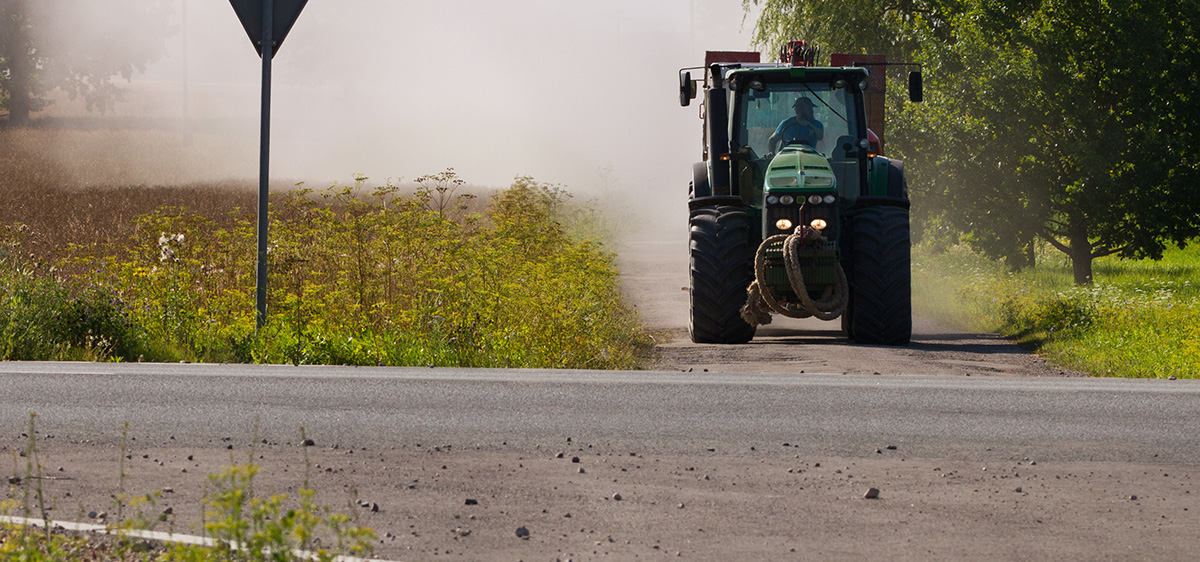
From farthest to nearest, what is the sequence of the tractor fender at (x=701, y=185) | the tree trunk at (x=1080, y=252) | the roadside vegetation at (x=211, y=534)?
the tree trunk at (x=1080, y=252) < the tractor fender at (x=701, y=185) < the roadside vegetation at (x=211, y=534)

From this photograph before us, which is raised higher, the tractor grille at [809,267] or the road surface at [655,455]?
the tractor grille at [809,267]

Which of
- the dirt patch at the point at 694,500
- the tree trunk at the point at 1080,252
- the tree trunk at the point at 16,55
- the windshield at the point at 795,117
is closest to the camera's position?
the dirt patch at the point at 694,500

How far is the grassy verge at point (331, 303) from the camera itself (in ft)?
37.6

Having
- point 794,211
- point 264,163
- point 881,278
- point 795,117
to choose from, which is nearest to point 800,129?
point 795,117

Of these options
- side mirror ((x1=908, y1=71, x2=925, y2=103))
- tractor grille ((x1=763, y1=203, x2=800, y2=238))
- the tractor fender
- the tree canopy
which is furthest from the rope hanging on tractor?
the tree canopy

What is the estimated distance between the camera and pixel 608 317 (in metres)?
13.7

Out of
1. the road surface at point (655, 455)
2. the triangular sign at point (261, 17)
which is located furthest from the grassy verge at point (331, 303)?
the triangular sign at point (261, 17)

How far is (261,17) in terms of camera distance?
11211 mm

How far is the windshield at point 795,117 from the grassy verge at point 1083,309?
3318 millimetres

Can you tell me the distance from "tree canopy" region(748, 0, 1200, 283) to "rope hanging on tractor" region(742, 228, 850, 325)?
10.5 meters

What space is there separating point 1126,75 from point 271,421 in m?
18.2

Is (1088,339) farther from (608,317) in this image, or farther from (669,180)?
(669,180)

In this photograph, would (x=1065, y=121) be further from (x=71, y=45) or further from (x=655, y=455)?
(x=71, y=45)

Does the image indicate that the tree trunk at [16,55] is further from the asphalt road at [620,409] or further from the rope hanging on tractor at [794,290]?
the asphalt road at [620,409]
